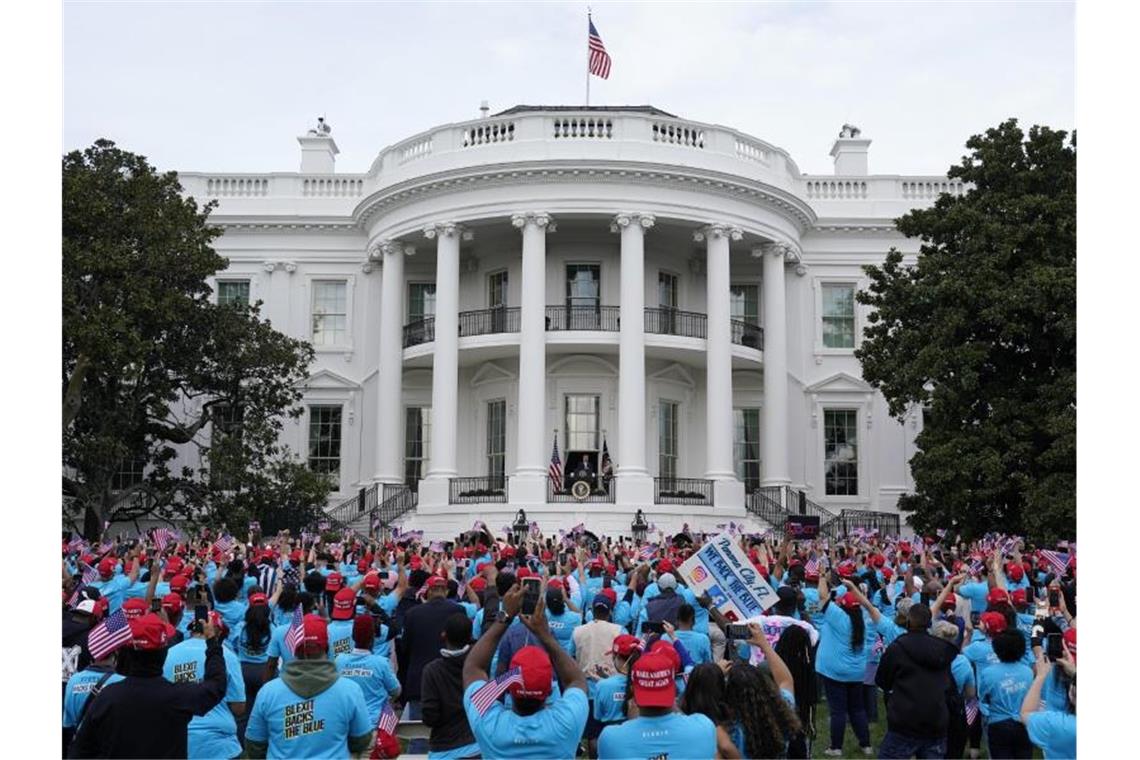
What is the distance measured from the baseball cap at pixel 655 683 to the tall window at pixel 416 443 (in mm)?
29021

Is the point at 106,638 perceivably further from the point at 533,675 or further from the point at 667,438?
the point at 667,438

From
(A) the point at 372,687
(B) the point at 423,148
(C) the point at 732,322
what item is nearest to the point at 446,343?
(B) the point at 423,148

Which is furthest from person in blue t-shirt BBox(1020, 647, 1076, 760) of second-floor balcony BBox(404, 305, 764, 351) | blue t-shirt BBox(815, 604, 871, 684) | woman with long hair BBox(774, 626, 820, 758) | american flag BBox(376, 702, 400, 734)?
second-floor balcony BBox(404, 305, 764, 351)

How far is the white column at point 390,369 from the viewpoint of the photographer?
106ft

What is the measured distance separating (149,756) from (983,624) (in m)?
5.58

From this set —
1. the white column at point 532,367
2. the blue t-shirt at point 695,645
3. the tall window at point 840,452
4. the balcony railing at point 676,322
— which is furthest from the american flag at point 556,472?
the blue t-shirt at point 695,645

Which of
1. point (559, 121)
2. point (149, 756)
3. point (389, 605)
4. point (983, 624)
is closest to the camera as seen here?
point (149, 756)

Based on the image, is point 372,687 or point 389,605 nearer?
point 372,687

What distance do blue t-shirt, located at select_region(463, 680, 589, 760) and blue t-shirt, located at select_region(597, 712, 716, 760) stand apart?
0.20 metres

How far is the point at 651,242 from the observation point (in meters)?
33.2

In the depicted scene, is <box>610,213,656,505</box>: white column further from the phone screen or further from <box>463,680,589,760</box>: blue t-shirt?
<box>463,680,589,760</box>: blue t-shirt

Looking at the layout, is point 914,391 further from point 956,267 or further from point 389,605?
point 389,605

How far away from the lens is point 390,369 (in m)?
32.8

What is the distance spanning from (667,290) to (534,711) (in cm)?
2883
